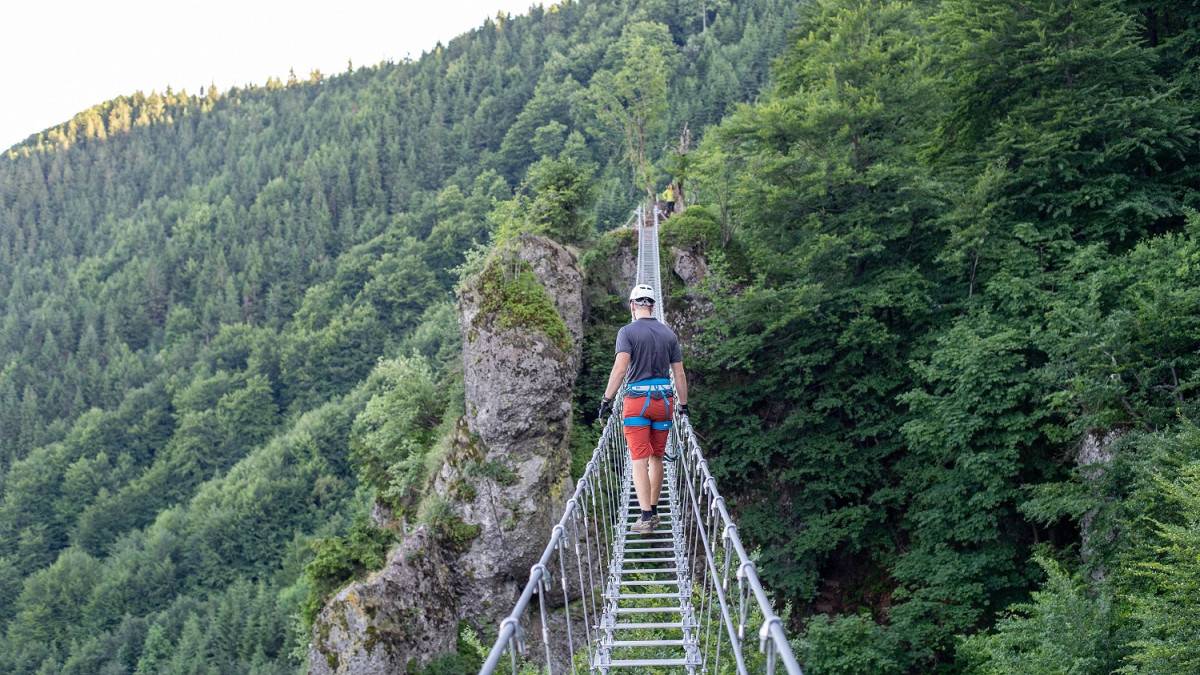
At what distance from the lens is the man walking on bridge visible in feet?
19.7

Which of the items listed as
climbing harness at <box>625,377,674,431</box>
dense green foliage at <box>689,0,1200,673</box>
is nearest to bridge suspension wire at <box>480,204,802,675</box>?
climbing harness at <box>625,377,674,431</box>

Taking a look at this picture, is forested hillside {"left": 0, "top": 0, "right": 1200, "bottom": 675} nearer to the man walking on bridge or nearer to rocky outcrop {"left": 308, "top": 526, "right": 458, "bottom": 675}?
rocky outcrop {"left": 308, "top": 526, "right": 458, "bottom": 675}

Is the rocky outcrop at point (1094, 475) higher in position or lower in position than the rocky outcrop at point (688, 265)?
lower

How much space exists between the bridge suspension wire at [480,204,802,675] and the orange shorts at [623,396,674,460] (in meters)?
0.30

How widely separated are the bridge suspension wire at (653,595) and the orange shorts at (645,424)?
302 mm

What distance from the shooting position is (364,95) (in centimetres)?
11206

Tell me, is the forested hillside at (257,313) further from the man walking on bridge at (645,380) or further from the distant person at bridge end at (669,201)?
the man walking on bridge at (645,380)

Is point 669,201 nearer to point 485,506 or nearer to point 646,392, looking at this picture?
point 485,506

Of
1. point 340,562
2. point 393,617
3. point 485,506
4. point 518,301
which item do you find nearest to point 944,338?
point 518,301

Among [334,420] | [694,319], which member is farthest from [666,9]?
[694,319]

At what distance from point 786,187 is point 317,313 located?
7042 centimetres

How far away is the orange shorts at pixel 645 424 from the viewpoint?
237 inches

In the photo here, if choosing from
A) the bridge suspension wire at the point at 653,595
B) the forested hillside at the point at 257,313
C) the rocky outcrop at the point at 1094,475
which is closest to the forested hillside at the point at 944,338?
the rocky outcrop at the point at 1094,475

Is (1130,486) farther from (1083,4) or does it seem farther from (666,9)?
(666,9)
